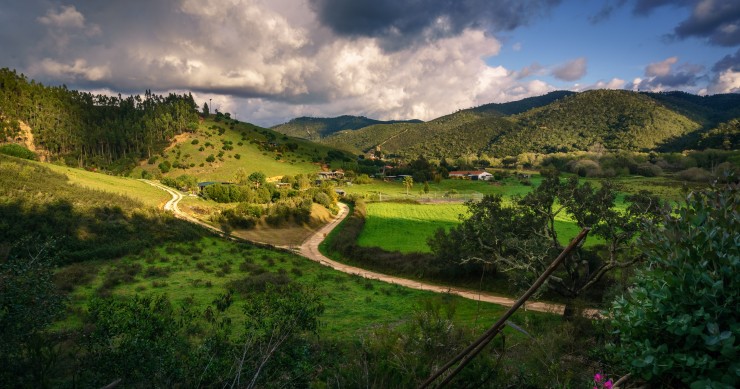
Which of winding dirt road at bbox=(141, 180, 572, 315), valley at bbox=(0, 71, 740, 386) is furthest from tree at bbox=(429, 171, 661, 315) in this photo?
winding dirt road at bbox=(141, 180, 572, 315)

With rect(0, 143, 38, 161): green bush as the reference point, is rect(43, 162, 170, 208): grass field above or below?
below

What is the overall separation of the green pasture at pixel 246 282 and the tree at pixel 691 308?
13.8 meters

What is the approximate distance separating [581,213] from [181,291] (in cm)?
2555

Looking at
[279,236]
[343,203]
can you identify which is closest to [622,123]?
[343,203]

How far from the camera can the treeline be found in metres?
107

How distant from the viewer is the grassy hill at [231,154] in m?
113

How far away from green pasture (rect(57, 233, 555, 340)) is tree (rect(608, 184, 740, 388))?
544 inches

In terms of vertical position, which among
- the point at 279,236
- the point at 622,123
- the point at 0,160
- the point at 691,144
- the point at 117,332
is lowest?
the point at 279,236

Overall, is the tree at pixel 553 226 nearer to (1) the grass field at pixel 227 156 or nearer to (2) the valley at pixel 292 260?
(2) the valley at pixel 292 260

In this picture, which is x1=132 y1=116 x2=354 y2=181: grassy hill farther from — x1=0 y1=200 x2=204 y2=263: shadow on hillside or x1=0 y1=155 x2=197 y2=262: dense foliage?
x1=0 y1=200 x2=204 y2=263: shadow on hillside

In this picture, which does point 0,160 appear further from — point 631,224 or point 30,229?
point 631,224

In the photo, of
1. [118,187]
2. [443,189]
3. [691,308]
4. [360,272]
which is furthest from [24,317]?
[443,189]

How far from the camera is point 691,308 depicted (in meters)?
3.13

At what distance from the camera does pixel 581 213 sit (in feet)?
64.9
